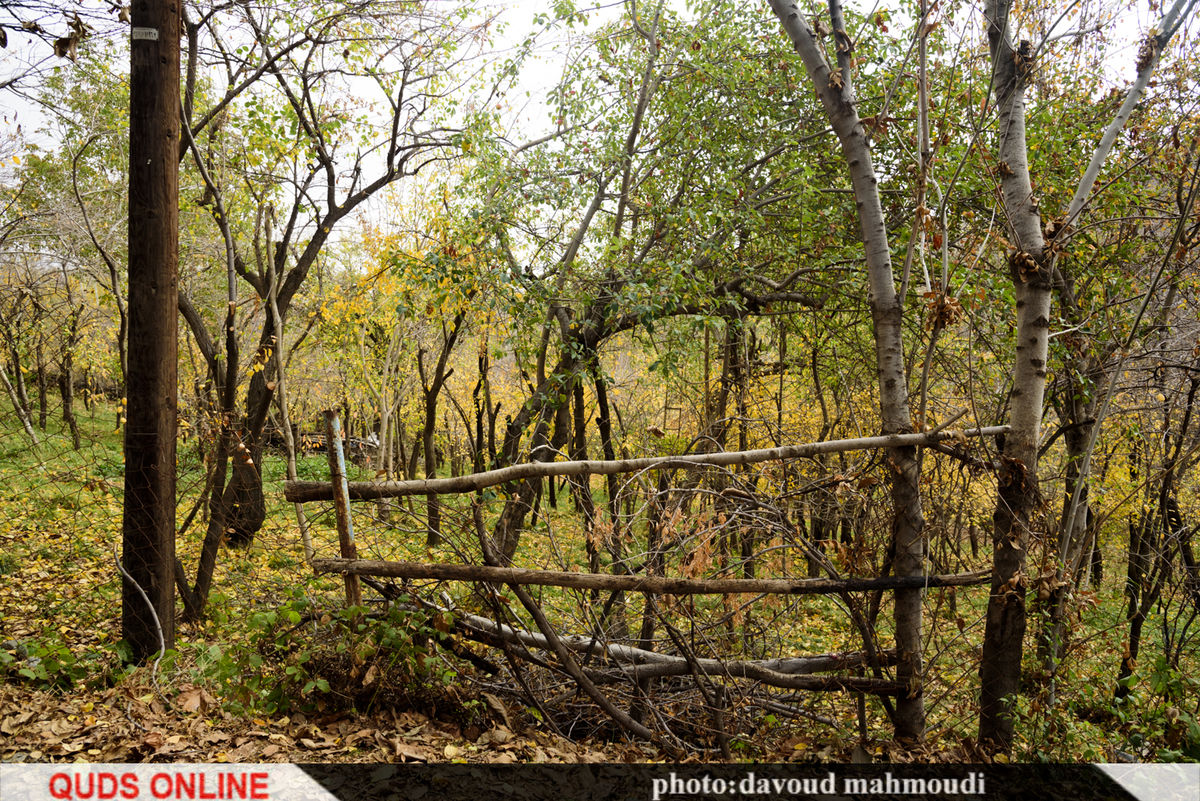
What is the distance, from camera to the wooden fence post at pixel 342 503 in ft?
12.4

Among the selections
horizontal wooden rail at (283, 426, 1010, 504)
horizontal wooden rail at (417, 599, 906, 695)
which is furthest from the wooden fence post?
horizontal wooden rail at (417, 599, 906, 695)

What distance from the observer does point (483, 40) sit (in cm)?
862

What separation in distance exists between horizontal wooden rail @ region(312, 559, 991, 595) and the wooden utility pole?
1516 millimetres

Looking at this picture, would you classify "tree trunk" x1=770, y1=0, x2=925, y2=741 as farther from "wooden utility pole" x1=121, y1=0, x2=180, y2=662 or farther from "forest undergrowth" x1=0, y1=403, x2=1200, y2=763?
"wooden utility pole" x1=121, y1=0, x2=180, y2=662

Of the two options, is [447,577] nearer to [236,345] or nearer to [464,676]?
[464,676]

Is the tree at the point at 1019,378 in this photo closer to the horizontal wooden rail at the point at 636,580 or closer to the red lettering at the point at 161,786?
the horizontal wooden rail at the point at 636,580

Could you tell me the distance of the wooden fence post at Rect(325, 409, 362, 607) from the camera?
3770 millimetres

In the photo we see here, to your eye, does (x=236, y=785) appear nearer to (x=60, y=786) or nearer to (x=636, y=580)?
(x=60, y=786)

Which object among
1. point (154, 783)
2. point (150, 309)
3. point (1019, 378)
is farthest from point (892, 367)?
point (150, 309)

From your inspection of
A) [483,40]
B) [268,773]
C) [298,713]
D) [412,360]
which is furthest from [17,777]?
[412,360]

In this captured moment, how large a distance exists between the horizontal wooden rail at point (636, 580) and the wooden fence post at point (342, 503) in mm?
70

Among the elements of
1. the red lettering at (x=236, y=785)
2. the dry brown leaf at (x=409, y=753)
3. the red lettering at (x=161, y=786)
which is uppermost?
the red lettering at (x=161, y=786)

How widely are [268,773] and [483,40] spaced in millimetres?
8274

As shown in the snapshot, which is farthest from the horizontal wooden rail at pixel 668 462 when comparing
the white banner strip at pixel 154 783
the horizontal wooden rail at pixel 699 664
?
the white banner strip at pixel 154 783
